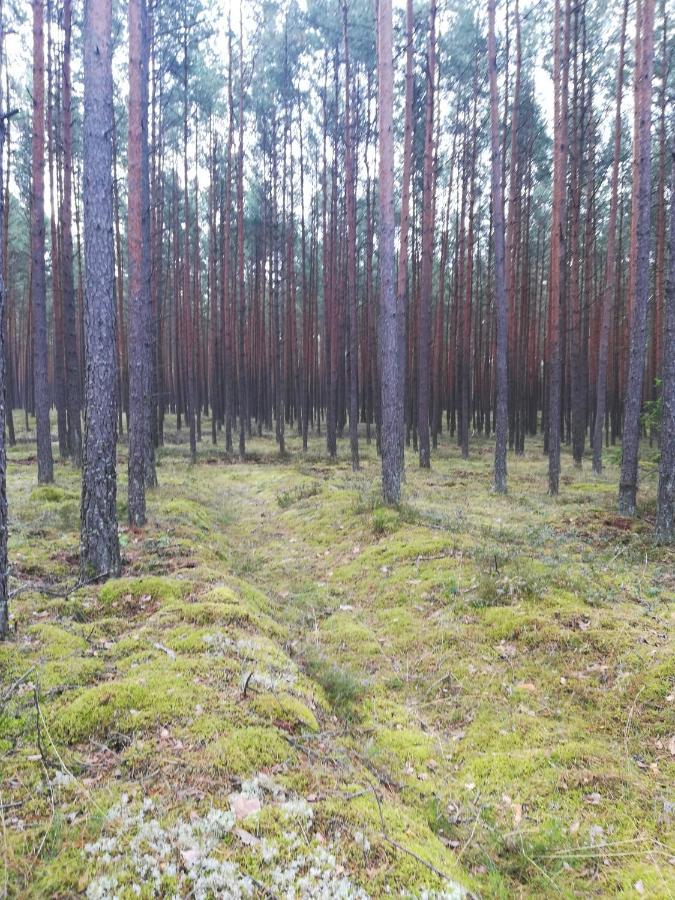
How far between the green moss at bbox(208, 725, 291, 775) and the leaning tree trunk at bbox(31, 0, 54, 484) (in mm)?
10662

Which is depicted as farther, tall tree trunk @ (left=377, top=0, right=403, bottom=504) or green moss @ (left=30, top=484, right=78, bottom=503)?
green moss @ (left=30, top=484, right=78, bottom=503)

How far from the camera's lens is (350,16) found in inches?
650

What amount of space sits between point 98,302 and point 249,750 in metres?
4.54

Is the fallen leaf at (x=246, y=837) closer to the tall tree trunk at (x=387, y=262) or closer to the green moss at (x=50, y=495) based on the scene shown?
the tall tree trunk at (x=387, y=262)

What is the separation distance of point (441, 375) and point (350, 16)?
1332cm

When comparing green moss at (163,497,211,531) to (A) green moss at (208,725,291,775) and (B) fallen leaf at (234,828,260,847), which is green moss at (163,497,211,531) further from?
(B) fallen leaf at (234,828,260,847)

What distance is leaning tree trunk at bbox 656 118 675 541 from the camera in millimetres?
7719

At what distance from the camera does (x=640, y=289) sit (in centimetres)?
961

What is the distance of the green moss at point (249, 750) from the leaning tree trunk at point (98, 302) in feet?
11.1

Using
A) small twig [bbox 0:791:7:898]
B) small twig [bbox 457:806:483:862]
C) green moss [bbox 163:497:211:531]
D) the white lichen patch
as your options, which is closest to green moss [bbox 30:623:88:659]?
A: small twig [bbox 0:791:7:898]

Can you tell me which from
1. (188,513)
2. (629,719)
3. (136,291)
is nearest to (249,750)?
(629,719)

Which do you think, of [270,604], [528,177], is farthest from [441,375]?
[270,604]

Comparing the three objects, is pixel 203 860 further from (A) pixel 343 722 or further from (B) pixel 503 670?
(B) pixel 503 670

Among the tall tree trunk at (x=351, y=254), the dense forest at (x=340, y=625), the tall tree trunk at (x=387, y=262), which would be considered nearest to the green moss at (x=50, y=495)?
the dense forest at (x=340, y=625)
